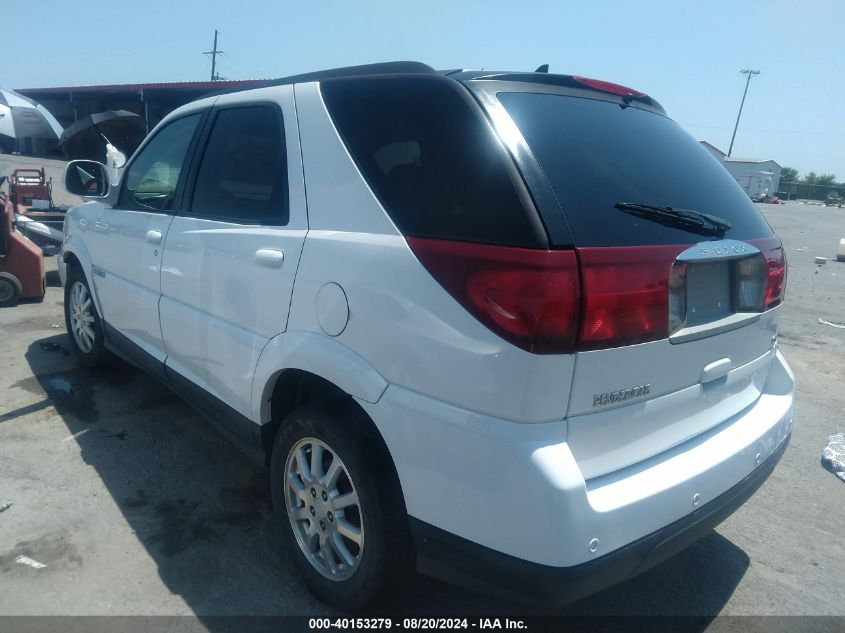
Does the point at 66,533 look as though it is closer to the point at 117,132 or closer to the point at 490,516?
the point at 490,516

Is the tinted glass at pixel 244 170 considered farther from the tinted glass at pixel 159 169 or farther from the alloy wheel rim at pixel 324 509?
the alloy wheel rim at pixel 324 509

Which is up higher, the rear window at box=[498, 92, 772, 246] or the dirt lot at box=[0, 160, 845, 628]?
the rear window at box=[498, 92, 772, 246]

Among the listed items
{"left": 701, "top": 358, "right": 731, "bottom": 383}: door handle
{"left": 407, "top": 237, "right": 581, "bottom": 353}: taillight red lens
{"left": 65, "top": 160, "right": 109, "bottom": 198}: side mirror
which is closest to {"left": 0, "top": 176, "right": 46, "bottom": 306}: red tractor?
{"left": 65, "top": 160, "right": 109, "bottom": 198}: side mirror

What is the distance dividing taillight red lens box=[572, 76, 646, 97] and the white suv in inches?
0.6

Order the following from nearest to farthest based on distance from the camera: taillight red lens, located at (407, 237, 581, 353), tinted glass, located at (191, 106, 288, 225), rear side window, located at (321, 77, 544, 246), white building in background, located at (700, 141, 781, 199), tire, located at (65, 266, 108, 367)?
taillight red lens, located at (407, 237, 581, 353), rear side window, located at (321, 77, 544, 246), tinted glass, located at (191, 106, 288, 225), tire, located at (65, 266, 108, 367), white building in background, located at (700, 141, 781, 199)

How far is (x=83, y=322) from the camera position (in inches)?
194

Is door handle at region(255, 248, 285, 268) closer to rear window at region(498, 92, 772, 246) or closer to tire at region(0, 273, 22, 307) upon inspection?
rear window at region(498, 92, 772, 246)

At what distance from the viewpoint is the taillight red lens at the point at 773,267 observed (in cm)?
247

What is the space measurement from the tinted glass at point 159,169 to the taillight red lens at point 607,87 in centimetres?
215

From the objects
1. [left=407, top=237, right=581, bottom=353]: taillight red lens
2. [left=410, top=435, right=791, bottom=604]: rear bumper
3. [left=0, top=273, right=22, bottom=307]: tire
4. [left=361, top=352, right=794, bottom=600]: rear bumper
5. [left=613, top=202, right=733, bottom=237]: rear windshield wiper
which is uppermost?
[left=613, top=202, right=733, bottom=237]: rear windshield wiper

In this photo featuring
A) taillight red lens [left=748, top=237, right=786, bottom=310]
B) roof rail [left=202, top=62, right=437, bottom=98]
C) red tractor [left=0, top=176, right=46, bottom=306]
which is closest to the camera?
roof rail [left=202, top=62, right=437, bottom=98]

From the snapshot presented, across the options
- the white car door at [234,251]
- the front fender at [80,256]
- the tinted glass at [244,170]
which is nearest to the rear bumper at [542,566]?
the white car door at [234,251]

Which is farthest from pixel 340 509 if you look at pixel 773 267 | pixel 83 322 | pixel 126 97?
pixel 126 97

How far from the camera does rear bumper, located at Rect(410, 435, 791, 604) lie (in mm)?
1818
